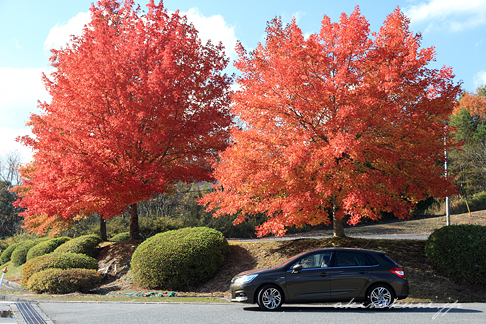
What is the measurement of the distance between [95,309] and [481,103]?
62.3m

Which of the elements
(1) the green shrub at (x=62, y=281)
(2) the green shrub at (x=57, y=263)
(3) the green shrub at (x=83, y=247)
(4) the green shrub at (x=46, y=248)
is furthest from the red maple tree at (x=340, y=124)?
(4) the green shrub at (x=46, y=248)

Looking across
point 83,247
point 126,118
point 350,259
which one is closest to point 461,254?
point 350,259

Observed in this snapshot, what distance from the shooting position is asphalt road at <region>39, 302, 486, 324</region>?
23.8 ft

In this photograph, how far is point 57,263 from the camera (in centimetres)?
1520

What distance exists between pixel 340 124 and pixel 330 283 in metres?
4.32

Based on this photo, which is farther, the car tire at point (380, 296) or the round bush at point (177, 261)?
the round bush at point (177, 261)

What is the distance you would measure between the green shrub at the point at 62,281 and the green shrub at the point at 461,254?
11915mm

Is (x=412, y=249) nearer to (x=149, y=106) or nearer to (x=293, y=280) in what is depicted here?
(x=293, y=280)

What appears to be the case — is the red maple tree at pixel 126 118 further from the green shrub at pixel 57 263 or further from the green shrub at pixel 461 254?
the green shrub at pixel 461 254

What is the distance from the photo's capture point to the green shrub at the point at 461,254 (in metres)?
11.3

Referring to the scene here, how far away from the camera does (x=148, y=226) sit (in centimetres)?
2611

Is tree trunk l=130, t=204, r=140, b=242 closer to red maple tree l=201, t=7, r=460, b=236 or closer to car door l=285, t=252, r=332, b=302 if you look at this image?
red maple tree l=201, t=7, r=460, b=236

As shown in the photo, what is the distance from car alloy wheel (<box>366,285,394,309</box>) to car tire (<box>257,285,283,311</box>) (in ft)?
6.58

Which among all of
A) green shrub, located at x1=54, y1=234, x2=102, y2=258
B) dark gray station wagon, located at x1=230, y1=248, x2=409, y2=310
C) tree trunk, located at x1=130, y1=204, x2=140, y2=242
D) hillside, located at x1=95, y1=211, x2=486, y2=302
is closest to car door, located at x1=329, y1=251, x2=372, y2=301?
dark gray station wagon, located at x1=230, y1=248, x2=409, y2=310
